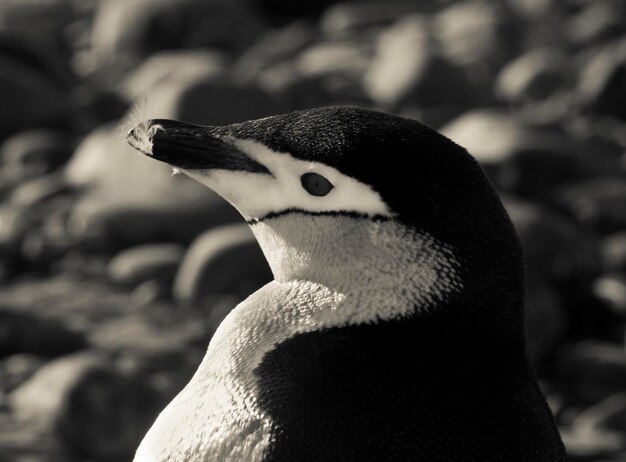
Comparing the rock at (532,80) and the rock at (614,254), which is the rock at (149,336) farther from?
the rock at (532,80)

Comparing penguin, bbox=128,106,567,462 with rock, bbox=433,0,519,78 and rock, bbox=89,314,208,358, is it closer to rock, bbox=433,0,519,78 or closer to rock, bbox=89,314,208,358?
rock, bbox=89,314,208,358

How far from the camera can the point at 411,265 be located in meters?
1.83

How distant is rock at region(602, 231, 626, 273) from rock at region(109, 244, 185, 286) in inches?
80.5

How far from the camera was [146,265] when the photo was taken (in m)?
6.05

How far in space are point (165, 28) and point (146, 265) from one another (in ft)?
13.0

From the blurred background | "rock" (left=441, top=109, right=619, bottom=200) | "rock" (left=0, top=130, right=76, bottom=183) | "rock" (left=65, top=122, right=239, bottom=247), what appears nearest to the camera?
the blurred background

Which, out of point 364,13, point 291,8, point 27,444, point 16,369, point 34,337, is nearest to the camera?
point 27,444

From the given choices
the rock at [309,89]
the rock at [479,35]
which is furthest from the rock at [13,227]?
the rock at [479,35]

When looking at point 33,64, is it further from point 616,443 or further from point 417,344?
point 417,344

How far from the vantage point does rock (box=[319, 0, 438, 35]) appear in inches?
399

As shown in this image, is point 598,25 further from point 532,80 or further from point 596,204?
point 596,204

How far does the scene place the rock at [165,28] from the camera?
9562mm

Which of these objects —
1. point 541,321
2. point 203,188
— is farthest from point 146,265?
point 541,321

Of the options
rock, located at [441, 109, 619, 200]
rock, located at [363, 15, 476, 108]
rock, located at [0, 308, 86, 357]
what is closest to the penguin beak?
rock, located at [0, 308, 86, 357]
